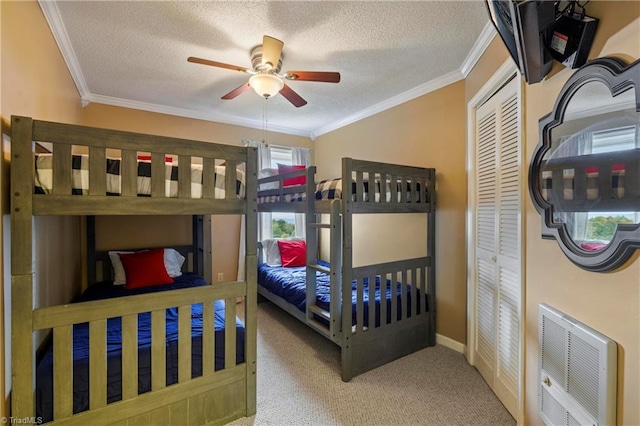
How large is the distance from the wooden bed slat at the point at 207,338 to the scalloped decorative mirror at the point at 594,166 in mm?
1776

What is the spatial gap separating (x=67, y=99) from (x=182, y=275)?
1938 mm

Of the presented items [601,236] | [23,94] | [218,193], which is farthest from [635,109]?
[23,94]

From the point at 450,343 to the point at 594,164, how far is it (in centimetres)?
211

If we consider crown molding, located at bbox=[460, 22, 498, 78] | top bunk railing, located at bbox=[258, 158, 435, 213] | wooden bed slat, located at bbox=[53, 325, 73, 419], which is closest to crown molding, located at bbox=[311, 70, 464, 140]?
crown molding, located at bbox=[460, 22, 498, 78]

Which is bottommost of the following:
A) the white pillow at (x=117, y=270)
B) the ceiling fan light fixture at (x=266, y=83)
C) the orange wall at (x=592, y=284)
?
the white pillow at (x=117, y=270)

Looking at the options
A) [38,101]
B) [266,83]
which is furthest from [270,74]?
[38,101]

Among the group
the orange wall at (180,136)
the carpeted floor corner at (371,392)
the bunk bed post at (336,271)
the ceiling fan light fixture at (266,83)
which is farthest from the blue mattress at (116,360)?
the ceiling fan light fixture at (266,83)

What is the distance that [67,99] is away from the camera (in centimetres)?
235

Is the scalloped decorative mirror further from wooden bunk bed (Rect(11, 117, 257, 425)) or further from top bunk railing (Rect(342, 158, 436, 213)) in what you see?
wooden bunk bed (Rect(11, 117, 257, 425))

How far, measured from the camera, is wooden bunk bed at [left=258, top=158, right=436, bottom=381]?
7.18 ft

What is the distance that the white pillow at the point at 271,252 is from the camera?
3.87 metres

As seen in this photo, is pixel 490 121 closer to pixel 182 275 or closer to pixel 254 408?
pixel 254 408

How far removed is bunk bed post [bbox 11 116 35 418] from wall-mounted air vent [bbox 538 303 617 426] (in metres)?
2.22

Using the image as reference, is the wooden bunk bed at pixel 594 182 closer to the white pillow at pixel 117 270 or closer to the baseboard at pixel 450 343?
the baseboard at pixel 450 343
